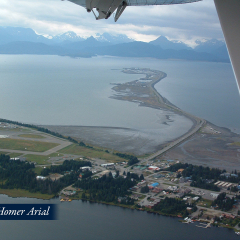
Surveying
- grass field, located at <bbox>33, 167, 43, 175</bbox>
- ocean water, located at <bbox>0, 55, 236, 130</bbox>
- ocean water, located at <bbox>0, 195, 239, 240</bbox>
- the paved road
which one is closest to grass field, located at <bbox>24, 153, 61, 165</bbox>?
the paved road

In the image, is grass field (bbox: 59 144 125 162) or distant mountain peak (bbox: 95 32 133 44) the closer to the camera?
grass field (bbox: 59 144 125 162)

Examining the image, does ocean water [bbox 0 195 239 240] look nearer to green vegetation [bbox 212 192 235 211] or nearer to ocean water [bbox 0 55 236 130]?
green vegetation [bbox 212 192 235 211]

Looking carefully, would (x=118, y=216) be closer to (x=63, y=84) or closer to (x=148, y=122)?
(x=148, y=122)

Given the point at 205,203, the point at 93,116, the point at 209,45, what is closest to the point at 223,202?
the point at 205,203

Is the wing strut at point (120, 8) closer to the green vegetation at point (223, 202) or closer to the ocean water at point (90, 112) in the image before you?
the green vegetation at point (223, 202)

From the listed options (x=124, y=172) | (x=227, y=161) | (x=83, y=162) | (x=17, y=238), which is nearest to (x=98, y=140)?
(x=83, y=162)

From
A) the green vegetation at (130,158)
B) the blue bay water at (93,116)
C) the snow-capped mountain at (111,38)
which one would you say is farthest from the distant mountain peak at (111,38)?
the green vegetation at (130,158)

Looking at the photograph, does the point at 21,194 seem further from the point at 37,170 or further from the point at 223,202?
the point at 223,202
